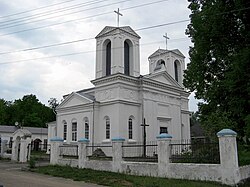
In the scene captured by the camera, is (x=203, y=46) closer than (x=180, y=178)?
No

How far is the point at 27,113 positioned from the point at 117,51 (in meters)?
42.9

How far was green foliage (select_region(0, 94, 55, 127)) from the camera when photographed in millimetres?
62219

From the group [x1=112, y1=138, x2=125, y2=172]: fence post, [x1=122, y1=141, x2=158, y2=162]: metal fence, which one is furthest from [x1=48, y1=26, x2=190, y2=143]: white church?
[x1=112, y1=138, x2=125, y2=172]: fence post

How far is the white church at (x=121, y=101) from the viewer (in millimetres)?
26328

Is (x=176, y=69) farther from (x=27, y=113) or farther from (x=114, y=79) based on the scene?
(x=27, y=113)

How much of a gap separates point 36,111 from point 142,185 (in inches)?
2269

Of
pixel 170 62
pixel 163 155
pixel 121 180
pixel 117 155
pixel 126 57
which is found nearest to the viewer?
pixel 121 180

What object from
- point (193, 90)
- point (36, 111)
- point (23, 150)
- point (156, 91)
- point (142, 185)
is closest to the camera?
point (142, 185)

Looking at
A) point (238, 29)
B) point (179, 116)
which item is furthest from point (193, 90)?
point (179, 116)

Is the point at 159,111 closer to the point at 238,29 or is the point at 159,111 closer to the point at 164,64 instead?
the point at 164,64

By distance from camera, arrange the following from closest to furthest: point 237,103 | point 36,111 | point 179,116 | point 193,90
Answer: point 237,103 → point 193,90 → point 179,116 → point 36,111

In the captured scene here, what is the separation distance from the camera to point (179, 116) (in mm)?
31297

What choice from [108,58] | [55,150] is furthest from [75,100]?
[55,150]

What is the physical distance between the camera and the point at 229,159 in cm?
1120
